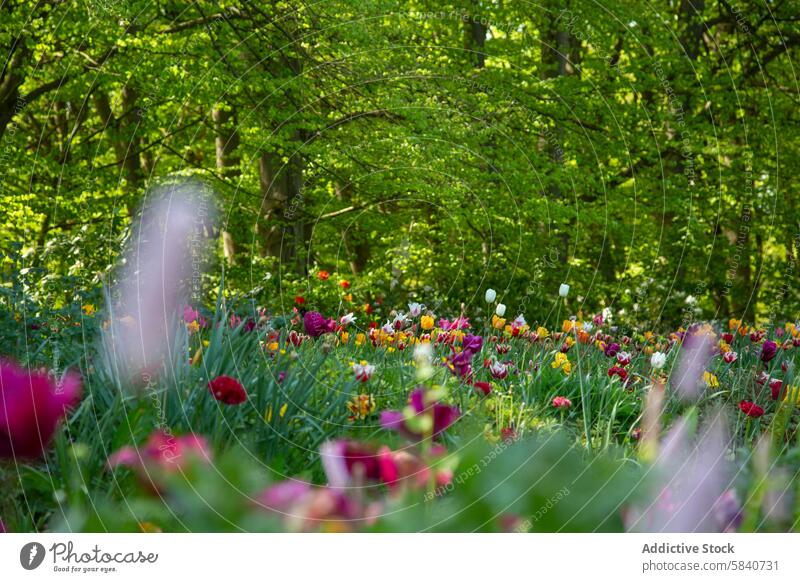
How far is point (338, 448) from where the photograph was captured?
130cm

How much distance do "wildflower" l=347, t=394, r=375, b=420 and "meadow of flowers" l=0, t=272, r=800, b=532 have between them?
0.04 feet

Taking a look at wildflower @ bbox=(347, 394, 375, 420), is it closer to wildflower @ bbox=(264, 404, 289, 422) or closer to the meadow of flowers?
the meadow of flowers

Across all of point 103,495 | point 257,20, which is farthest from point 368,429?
point 257,20

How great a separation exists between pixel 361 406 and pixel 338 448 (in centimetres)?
129

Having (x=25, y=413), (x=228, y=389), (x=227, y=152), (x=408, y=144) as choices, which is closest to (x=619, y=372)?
(x=228, y=389)

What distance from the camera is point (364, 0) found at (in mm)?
6348

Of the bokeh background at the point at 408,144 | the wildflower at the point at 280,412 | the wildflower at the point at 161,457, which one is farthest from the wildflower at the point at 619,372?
the bokeh background at the point at 408,144

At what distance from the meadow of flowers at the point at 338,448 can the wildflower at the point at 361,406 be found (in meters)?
0.01

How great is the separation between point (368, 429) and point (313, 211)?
Answer: 644 cm

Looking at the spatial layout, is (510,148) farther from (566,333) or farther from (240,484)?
(240,484)

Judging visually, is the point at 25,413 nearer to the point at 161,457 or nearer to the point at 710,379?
the point at 161,457

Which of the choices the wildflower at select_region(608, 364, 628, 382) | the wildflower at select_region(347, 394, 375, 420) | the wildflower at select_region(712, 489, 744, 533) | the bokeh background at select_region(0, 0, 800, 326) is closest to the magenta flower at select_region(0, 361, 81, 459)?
the wildflower at select_region(347, 394, 375, 420)

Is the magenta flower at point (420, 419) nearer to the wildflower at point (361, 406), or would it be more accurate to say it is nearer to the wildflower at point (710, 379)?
the wildflower at point (361, 406)

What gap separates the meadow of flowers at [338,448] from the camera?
3.98 feet
